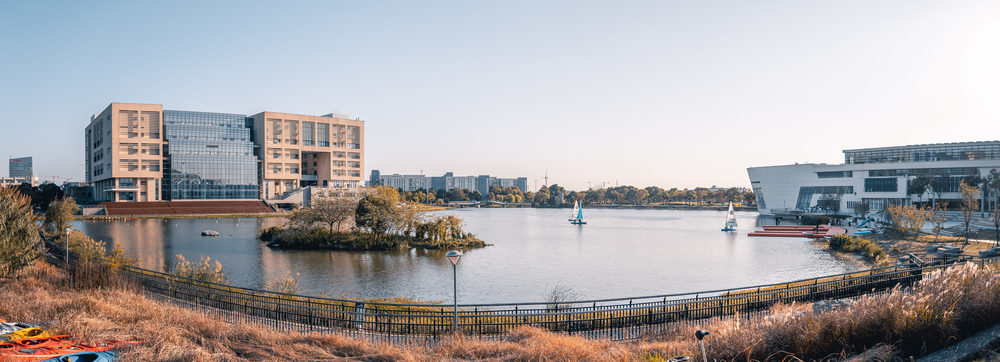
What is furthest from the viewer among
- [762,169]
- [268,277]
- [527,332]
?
[762,169]

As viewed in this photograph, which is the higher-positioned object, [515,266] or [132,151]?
[132,151]

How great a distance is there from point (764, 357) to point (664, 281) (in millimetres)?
20817

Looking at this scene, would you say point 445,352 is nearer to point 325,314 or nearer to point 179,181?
point 325,314

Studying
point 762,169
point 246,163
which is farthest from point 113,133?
point 762,169

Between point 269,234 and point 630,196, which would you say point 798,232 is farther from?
point 630,196

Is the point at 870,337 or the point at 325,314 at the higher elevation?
the point at 870,337

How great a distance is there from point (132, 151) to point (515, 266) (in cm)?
8591

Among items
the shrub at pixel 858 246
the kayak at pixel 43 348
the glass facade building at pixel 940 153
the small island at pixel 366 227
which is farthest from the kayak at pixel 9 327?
the glass facade building at pixel 940 153

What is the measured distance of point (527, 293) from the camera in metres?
23.4

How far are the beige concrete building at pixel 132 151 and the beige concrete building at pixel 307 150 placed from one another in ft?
54.5

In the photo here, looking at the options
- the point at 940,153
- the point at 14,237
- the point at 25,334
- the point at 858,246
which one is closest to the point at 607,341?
the point at 25,334

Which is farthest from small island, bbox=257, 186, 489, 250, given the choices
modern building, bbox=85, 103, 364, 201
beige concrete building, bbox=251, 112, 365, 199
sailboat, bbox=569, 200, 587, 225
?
beige concrete building, bbox=251, 112, 365, 199

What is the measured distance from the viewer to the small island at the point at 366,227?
40.8 meters

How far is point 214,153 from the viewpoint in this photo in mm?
94000
